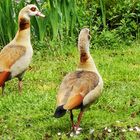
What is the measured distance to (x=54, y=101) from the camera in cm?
791

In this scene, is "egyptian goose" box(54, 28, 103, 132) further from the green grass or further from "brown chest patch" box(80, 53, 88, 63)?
the green grass

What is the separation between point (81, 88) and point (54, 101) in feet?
4.79

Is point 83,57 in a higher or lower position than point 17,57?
higher

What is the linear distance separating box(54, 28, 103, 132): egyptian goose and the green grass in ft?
1.14

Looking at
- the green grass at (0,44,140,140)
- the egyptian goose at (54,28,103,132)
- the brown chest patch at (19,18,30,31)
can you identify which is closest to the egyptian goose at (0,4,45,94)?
the brown chest patch at (19,18,30,31)

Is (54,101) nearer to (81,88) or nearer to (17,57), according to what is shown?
(17,57)

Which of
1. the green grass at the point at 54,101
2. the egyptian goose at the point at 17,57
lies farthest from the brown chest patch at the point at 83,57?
the egyptian goose at the point at 17,57

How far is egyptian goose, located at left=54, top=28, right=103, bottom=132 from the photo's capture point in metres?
6.28

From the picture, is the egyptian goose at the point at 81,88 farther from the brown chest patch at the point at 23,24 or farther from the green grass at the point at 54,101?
the brown chest patch at the point at 23,24

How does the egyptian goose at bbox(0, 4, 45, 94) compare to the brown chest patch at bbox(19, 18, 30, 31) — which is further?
the brown chest patch at bbox(19, 18, 30, 31)

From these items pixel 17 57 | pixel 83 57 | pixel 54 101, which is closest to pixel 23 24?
pixel 17 57

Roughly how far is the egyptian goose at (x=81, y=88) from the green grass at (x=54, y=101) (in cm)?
35

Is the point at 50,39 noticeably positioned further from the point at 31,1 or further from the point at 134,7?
the point at 134,7

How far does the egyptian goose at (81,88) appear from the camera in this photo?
6.28 metres
